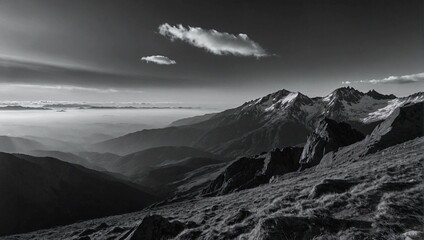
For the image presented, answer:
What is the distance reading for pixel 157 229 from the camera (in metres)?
21.5

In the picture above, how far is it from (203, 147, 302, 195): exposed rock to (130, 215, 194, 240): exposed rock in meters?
90.4

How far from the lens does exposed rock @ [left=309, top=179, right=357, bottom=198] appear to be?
1975cm

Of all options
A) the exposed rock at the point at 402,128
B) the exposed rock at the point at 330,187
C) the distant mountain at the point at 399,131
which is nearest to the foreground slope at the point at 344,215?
the exposed rock at the point at 330,187

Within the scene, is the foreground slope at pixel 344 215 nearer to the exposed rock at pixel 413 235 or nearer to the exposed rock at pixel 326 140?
the exposed rock at pixel 413 235

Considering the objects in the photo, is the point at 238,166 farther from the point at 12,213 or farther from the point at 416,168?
the point at 12,213

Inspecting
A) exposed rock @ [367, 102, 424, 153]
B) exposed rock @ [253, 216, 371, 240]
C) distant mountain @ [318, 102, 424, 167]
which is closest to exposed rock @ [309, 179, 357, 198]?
exposed rock @ [253, 216, 371, 240]

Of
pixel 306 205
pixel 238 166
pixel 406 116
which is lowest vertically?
pixel 238 166

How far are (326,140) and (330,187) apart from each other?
95.2 meters

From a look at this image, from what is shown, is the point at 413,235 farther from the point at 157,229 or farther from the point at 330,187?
the point at 157,229

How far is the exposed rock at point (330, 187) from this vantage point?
64.8 feet

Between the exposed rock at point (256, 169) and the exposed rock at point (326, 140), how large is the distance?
1164 centimetres

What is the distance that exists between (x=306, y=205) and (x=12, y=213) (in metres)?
236

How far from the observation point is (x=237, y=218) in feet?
62.5

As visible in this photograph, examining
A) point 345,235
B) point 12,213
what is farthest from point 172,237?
point 12,213
